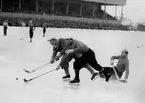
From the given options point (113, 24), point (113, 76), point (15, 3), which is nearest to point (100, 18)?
point (113, 24)

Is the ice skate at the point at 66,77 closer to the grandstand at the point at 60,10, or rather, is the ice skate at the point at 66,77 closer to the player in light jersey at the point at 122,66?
the player in light jersey at the point at 122,66

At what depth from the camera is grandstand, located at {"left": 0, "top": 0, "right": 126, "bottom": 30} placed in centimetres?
4653

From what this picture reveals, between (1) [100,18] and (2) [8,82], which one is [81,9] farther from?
(2) [8,82]

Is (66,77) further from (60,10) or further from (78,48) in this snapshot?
(60,10)

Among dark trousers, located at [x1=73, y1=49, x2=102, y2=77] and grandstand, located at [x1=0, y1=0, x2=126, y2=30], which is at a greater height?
grandstand, located at [x1=0, y1=0, x2=126, y2=30]

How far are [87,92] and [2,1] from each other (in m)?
44.3

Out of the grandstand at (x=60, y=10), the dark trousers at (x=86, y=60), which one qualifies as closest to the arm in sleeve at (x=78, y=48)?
the dark trousers at (x=86, y=60)

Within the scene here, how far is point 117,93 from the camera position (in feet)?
23.9

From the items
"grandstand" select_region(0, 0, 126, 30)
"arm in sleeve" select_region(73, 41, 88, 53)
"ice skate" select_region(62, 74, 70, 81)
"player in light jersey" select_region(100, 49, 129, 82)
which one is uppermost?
"grandstand" select_region(0, 0, 126, 30)

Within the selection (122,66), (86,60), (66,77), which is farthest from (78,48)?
(122,66)

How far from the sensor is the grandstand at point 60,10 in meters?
46.5

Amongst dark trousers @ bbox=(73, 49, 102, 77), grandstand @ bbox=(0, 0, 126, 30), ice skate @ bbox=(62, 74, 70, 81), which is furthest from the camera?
grandstand @ bbox=(0, 0, 126, 30)

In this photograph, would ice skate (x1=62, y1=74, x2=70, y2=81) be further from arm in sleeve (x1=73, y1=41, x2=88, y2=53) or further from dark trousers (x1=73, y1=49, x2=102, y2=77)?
arm in sleeve (x1=73, y1=41, x2=88, y2=53)

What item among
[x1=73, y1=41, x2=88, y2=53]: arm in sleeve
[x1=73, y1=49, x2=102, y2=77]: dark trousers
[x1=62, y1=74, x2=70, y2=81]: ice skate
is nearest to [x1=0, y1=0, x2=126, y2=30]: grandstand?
[x1=62, y1=74, x2=70, y2=81]: ice skate
